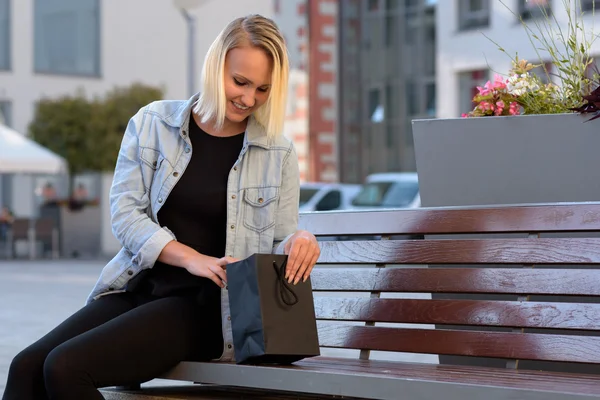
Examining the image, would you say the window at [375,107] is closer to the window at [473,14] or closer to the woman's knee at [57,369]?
the window at [473,14]

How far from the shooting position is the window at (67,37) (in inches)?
1415

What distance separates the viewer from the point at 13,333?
31.3 feet

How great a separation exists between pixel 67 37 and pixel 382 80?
39.4 feet

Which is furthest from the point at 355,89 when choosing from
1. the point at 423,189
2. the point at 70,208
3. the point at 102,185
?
the point at 423,189

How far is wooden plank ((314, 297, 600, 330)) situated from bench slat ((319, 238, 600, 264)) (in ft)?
0.46

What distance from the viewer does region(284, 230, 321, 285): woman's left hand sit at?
3.62m

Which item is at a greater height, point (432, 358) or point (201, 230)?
point (201, 230)

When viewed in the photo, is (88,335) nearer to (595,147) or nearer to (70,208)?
(595,147)

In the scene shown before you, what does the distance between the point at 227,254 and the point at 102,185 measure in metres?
33.5

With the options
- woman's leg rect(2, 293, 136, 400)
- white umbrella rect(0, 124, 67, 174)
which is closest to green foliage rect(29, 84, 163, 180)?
white umbrella rect(0, 124, 67, 174)

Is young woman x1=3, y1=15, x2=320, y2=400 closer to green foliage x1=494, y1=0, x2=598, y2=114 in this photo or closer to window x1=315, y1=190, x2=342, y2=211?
green foliage x1=494, y1=0, x2=598, y2=114

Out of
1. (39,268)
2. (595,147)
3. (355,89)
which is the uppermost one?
(355,89)

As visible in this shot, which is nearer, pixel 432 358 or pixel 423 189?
pixel 423 189

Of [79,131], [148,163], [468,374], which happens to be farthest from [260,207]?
[79,131]
